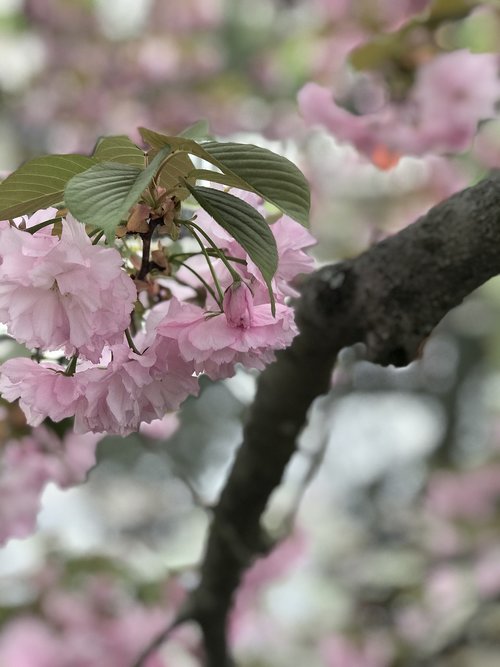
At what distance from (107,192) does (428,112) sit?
794 mm

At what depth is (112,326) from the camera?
411mm

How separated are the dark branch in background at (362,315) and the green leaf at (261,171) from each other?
18 centimetres

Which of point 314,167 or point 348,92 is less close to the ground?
point 314,167

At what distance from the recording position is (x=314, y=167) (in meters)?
1.53

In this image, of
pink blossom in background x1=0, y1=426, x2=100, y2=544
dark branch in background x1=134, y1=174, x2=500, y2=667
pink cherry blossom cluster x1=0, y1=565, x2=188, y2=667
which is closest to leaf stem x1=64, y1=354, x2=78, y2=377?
dark branch in background x1=134, y1=174, x2=500, y2=667

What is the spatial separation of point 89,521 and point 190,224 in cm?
270

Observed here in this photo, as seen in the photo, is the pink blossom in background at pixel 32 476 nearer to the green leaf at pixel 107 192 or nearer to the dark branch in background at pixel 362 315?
the dark branch in background at pixel 362 315

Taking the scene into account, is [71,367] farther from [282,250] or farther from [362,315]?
[362,315]

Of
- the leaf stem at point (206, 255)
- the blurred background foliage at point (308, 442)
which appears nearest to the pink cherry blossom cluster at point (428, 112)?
the blurred background foliage at point (308, 442)

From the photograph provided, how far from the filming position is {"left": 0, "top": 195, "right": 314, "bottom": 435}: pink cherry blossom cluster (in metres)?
0.40

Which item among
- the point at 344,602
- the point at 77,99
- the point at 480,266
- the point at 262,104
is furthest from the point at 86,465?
the point at 77,99

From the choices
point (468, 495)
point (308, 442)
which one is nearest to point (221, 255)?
point (308, 442)

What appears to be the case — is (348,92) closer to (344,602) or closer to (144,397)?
(144,397)

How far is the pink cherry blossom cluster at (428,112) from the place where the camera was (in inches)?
41.5
